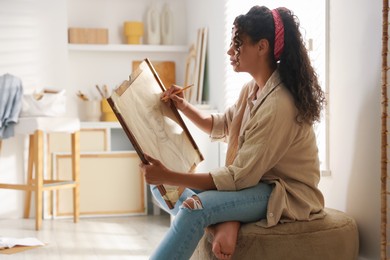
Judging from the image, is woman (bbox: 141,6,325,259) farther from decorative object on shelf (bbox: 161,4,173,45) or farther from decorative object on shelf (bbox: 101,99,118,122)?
decorative object on shelf (bbox: 161,4,173,45)

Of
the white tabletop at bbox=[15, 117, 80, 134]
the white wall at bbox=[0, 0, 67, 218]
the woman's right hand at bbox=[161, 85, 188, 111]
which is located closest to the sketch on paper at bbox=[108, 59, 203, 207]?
the woman's right hand at bbox=[161, 85, 188, 111]

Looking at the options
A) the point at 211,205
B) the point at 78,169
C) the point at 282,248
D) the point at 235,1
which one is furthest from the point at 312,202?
the point at 78,169

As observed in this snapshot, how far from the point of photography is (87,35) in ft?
16.2

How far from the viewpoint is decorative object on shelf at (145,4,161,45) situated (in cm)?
508

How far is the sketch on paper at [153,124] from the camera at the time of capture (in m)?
2.15

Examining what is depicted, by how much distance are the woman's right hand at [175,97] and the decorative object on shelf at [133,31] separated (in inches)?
99.2

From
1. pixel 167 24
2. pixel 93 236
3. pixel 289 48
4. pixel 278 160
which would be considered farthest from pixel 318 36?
pixel 167 24

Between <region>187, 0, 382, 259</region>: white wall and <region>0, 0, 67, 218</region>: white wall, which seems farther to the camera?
<region>0, 0, 67, 218</region>: white wall

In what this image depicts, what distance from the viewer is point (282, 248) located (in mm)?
2068

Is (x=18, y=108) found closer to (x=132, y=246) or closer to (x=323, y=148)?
(x=132, y=246)

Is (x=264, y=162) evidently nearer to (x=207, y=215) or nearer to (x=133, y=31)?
(x=207, y=215)

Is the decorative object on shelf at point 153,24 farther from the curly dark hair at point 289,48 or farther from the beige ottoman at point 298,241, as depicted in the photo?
the beige ottoman at point 298,241

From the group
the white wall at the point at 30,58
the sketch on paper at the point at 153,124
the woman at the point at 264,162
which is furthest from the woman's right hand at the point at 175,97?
the white wall at the point at 30,58

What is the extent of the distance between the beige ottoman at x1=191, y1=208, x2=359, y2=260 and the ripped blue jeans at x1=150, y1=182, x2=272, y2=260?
7 centimetres
